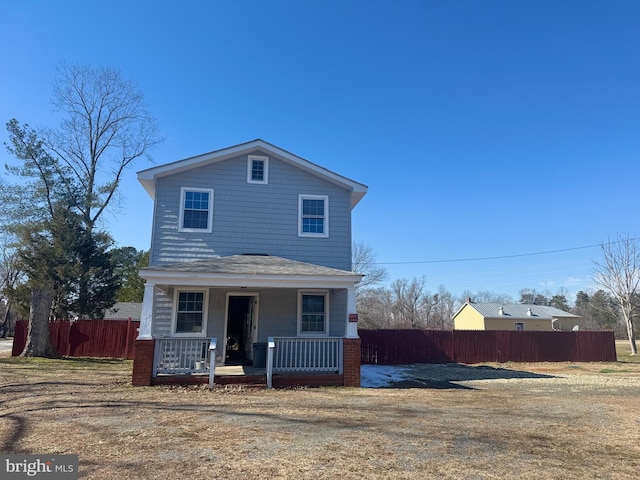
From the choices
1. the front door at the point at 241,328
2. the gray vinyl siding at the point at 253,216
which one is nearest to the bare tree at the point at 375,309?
the front door at the point at 241,328

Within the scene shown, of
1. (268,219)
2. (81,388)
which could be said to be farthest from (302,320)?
(81,388)

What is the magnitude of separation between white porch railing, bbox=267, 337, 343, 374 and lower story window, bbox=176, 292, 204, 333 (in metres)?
2.56

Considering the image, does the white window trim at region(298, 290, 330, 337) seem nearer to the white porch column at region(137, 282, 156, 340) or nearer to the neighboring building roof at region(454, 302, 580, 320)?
the white porch column at region(137, 282, 156, 340)

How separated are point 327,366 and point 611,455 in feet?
22.0

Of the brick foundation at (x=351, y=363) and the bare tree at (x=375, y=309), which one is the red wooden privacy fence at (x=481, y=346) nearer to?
the brick foundation at (x=351, y=363)

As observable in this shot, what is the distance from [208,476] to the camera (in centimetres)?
416

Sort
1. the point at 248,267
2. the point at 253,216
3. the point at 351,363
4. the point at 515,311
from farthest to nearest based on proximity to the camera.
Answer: the point at 515,311 < the point at 253,216 < the point at 248,267 < the point at 351,363

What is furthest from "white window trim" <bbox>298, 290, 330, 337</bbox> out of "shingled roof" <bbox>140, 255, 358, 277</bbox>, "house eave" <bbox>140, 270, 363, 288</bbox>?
"house eave" <bbox>140, 270, 363, 288</bbox>

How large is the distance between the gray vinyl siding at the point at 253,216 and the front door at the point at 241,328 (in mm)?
1862

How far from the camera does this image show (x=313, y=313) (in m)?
12.7

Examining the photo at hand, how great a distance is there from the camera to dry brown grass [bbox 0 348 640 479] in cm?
449

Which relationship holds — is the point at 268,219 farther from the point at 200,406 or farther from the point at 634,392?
the point at 634,392

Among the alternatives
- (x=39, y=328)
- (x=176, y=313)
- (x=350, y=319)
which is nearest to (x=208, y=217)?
(x=176, y=313)

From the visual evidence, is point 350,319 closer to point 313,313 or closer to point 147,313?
point 313,313
